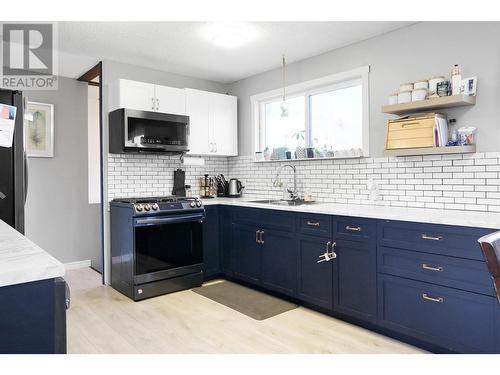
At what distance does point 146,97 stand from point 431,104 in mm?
2687

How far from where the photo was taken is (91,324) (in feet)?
9.63

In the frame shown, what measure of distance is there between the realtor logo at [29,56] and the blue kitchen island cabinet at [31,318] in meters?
2.73

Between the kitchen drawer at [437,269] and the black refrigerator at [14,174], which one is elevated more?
the black refrigerator at [14,174]

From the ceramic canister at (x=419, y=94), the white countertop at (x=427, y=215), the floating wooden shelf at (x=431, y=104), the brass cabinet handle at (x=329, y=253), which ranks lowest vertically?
the brass cabinet handle at (x=329, y=253)

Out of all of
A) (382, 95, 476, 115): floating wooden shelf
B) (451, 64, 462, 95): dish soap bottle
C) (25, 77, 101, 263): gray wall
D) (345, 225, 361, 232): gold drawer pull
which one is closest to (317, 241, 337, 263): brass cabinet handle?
(345, 225, 361, 232): gold drawer pull

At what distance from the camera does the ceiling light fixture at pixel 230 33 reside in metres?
3.06

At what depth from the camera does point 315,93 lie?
395 centimetres

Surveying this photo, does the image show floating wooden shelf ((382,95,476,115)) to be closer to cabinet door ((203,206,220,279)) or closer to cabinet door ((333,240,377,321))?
cabinet door ((333,240,377,321))

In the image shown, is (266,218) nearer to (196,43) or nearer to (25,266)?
(196,43)

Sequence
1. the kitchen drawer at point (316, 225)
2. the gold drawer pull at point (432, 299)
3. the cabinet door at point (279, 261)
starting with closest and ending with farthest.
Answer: the gold drawer pull at point (432, 299) < the kitchen drawer at point (316, 225) < the cabinet door at point (279, 261)

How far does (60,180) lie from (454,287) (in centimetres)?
423

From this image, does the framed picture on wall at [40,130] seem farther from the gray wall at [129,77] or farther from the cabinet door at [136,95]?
the cabinet door at [136,95]

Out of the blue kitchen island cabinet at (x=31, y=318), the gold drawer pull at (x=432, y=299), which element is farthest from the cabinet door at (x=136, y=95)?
the gold drawer pull at (x=432, y=299)

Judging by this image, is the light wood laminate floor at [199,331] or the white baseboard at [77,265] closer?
the light wood laminate floor at [199,331]
